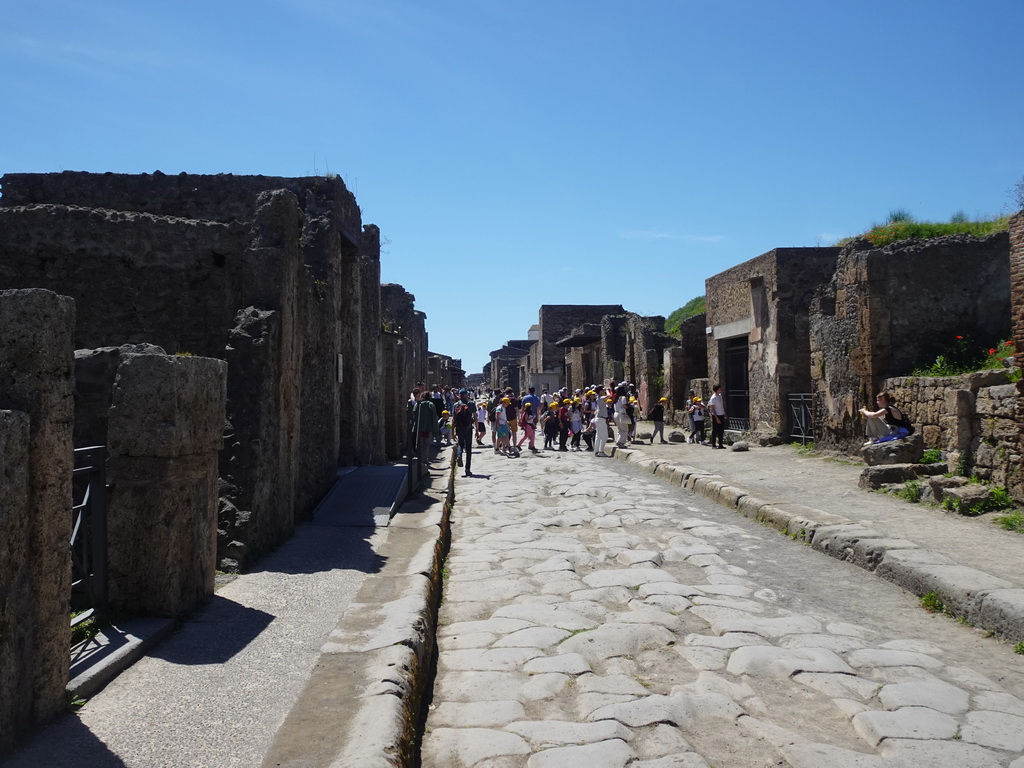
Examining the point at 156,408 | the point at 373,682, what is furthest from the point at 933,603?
Answer: the point at 156,408

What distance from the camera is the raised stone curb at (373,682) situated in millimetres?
2967

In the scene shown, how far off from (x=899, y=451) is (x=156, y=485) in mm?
9429

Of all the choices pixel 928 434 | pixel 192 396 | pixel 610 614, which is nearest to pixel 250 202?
pixel 192 396

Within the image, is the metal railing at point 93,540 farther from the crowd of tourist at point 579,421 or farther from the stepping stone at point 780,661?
the crowd of tourist at point 579,421

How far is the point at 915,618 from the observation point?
557cm

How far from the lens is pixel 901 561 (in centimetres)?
643

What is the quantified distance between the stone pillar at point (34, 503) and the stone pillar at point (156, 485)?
1321 millimetres

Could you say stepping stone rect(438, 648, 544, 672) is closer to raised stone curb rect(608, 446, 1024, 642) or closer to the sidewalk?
the sidewalk

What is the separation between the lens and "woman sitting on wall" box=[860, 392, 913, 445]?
38.1 ft

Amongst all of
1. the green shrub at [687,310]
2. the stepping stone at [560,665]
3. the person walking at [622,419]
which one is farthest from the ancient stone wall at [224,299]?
the green shrub at [687,310]

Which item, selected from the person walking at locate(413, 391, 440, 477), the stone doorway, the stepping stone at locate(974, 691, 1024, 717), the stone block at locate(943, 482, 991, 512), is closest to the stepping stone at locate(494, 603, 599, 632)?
the stepping stone at locate(974, 691, 1024, 717)

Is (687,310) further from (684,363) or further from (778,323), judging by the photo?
(778,323)

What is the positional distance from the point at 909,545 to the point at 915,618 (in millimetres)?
1442

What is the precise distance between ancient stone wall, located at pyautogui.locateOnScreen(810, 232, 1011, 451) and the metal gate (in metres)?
2.78
